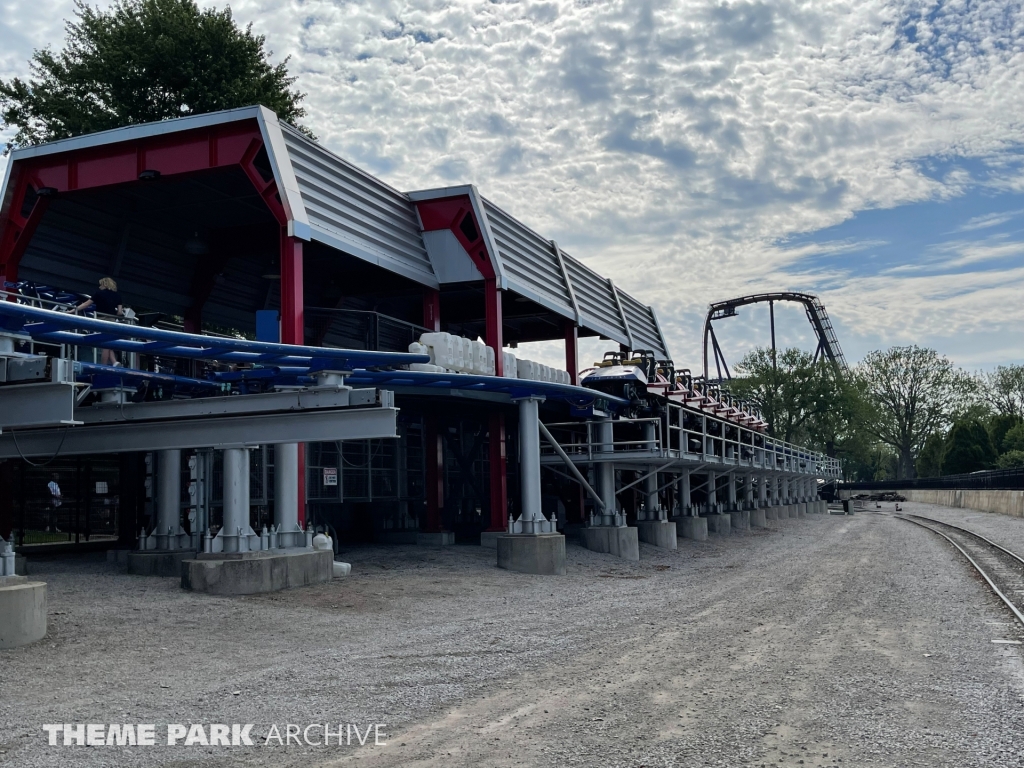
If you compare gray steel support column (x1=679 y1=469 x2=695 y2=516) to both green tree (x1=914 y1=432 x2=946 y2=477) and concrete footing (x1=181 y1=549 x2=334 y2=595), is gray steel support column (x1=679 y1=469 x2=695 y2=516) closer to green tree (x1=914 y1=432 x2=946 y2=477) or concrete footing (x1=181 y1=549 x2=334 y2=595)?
concrete footing (x1=181 y1=549 x2=334 y2=595)

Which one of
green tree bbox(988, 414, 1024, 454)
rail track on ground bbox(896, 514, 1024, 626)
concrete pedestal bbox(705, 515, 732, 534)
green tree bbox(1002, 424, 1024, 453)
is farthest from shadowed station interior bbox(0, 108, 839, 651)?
green tree bbox(988, 414, 1024, 454)

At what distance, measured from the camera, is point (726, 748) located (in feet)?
22.6

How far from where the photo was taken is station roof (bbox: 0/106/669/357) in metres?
19.2

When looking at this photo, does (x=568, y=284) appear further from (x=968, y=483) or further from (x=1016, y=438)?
(x=1016, y=438)

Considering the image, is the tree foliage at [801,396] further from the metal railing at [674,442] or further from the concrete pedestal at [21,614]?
the concrete pedestal at [21,614]

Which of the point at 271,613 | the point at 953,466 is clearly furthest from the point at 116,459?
the point at 953,466

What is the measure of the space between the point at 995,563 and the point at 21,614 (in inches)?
814

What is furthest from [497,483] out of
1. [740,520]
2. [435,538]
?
[740,520]

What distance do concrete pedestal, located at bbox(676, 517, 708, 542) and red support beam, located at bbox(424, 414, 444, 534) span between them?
31.2 ft

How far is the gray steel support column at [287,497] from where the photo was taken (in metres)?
15.8

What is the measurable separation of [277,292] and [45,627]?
20.6 metres

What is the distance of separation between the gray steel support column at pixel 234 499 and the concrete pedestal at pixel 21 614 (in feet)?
15.0

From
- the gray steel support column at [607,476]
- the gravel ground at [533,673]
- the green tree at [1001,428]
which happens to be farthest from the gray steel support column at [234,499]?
the green tree at [1001,428]

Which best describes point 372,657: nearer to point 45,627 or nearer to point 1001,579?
point 45,627
